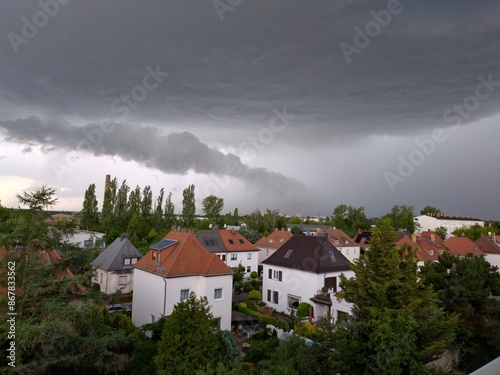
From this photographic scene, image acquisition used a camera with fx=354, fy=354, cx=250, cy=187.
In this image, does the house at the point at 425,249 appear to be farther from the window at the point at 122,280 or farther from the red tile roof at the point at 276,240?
the window at the point at 122,280

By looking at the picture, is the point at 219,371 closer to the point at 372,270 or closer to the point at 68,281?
the point at 68,281

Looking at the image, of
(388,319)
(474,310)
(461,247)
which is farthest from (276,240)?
(388,319)

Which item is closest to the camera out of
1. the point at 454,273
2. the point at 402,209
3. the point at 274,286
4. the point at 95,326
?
the point at 95,326

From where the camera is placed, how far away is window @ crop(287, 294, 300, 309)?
104 ft

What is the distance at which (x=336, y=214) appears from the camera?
4156 inches

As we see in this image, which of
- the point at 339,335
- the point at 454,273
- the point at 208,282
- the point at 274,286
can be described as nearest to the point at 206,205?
the point at 274,286

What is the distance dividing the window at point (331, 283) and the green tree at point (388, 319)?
12.8 m

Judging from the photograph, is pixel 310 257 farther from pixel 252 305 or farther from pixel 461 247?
pixel 461 247

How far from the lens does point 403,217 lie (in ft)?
330

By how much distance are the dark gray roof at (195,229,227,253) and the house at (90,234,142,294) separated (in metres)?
11.0

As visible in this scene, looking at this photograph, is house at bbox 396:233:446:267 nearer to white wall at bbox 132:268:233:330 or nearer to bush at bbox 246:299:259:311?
bush at bbox 246:299:259:311

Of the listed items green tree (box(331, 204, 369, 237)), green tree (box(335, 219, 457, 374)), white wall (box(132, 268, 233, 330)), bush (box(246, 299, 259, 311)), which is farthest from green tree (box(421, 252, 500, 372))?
green tree (box(331, 204, 369, 237))

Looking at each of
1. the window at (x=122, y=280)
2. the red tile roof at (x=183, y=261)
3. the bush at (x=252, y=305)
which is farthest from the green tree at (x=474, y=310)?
the window at (x=122, y=280)

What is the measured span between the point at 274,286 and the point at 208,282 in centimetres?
1019
